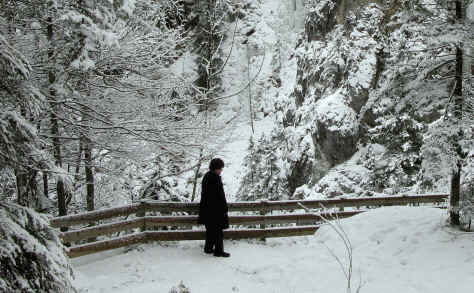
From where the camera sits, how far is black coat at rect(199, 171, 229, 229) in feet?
23.9

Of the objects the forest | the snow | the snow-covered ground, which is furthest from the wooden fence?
the snow

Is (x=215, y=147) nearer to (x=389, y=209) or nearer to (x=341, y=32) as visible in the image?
(x=389, y=209)

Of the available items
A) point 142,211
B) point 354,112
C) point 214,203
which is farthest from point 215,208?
point 354,112

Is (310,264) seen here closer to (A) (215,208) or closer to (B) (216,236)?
(B) (216,236)

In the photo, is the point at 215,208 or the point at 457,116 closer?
the point at 215,208

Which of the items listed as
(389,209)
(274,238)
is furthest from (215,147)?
(389,209)

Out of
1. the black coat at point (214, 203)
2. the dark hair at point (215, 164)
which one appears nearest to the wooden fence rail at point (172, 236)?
the black coat at point (214, 203)

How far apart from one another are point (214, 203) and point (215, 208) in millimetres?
101

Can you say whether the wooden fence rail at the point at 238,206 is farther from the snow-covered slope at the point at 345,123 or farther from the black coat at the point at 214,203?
the snow-covered slope at the point at 345,123

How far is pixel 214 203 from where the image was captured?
7.31m

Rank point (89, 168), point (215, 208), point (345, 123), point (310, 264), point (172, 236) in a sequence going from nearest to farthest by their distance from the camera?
point (310, 264) < point (215, 208) < point (172, 236) < point (89, 168) < point (345, 123)

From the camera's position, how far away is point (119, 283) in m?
5.99

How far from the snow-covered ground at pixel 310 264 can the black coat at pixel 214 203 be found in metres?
0.73

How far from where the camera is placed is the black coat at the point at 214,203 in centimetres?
729
